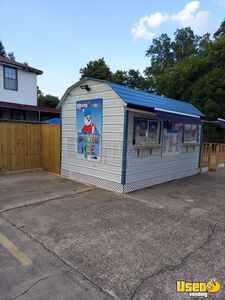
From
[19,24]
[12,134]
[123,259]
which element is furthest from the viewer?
[19,24]

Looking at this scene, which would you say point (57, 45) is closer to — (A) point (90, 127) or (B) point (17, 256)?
(A) point (90, 127)

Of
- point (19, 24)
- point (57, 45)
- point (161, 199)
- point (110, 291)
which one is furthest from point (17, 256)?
point (57, 45)

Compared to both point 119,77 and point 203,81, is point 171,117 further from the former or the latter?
point 119,77

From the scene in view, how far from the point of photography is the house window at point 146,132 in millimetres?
6223

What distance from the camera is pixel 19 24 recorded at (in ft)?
36.2

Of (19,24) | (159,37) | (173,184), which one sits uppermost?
(159,37)

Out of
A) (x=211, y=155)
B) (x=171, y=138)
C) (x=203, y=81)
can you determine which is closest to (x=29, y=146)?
(x=171, y=138)

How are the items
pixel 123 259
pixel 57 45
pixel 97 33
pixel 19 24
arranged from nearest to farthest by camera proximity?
pixel 123 259, pixel 19 24, pixel 97 33, pixel 57 45

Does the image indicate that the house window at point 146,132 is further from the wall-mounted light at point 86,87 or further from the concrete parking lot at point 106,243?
the wall-mounted light at point 86,87

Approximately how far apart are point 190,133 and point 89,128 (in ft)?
13.9

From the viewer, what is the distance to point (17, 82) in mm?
15680

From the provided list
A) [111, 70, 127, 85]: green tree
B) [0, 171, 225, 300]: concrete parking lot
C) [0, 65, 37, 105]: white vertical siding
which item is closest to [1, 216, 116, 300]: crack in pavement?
[0, 171, 225, 300]: concrete parking lot

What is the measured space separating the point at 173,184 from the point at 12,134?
625 centimetres

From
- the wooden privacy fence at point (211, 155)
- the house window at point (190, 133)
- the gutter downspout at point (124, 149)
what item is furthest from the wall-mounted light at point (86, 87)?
the wooden privacy fence at point (211, 155)
